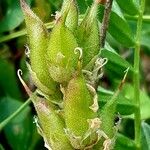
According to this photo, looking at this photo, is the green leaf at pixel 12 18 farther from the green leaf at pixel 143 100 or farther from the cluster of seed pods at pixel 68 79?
the cluster of seed pods at pixel 68 79

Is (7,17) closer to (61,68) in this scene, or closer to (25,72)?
(25,72)

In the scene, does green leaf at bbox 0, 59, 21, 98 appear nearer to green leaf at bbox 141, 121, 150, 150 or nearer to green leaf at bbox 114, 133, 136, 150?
green leaf at bbox 141, 121, 150, 150

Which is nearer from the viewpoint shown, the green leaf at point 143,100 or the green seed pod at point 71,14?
the green seed pod at point 71,14

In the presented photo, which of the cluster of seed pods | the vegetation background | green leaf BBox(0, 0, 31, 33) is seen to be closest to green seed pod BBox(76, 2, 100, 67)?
the cluster of seed pods

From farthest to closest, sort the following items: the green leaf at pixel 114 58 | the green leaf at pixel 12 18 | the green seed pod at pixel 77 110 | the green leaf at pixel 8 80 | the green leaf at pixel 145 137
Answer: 1. the green leaf at pixel 8 80
2. the green leaf at pixel 12 18
3. the green leaf at pixel 145 137
4. the green leaf at pixel 114 58
5. the green seed pod at pixel 77 110

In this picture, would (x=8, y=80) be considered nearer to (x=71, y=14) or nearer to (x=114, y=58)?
(x=114, y=58)

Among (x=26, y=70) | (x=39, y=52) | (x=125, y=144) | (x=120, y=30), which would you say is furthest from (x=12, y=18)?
(x=39, y=52)

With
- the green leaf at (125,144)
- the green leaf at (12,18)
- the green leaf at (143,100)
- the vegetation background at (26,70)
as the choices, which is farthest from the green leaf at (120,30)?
the green leaf at (143,100)
